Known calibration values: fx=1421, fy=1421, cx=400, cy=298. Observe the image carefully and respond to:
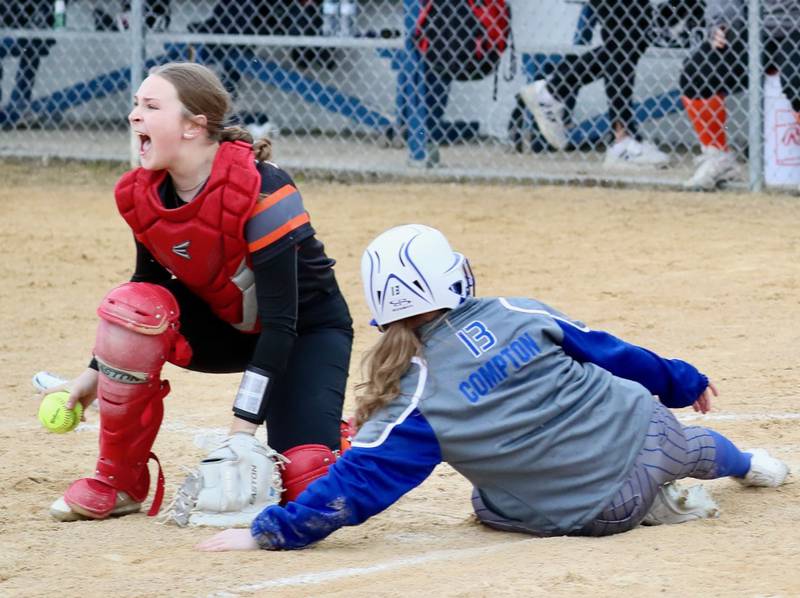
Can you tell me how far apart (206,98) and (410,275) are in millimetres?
793

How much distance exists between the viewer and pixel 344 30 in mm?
10961

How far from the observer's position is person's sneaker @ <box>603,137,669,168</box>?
366 inches

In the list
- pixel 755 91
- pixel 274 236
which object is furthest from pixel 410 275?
pixel 755 91

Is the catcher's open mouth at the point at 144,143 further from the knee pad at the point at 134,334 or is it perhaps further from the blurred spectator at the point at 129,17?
the blurred spectator at the point at 129,17

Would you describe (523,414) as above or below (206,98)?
below

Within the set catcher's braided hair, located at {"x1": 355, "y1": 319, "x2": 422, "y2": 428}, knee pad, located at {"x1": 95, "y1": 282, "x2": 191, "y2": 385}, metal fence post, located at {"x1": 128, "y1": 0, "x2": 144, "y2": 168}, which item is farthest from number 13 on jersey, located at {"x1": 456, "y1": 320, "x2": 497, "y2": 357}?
metal fence post, located at {"x1": 128, "y1": 0, "x2": 144, "y2": 168}

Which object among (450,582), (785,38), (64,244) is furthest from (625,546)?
(785,38)

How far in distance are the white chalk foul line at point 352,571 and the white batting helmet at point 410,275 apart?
54cm

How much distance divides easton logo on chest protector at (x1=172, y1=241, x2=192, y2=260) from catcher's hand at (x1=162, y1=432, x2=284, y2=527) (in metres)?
0.47

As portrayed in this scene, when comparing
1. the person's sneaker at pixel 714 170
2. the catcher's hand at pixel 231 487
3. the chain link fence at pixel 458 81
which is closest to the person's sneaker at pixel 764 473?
the catcher's hand at pixel 231 487

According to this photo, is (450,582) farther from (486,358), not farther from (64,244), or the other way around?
(64,244)

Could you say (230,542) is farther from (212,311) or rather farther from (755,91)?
(755,91)

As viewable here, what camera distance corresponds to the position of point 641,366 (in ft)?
11.4

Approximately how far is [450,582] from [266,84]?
927 cm
